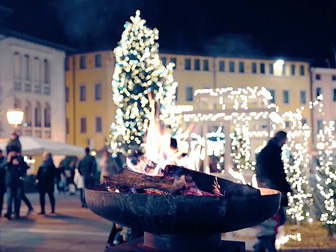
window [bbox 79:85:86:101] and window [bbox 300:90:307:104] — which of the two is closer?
window [bbox 79:85:86:101]

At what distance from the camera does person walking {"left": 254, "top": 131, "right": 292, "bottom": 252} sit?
745cm

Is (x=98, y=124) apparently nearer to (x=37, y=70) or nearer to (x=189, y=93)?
(x=189, y=93)

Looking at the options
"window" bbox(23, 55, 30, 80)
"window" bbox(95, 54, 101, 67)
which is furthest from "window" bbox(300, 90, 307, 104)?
"window" bbox(23, 55, 30, 80)

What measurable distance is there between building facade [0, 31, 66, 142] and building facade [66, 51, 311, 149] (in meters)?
8.92

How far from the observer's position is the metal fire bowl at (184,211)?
162 inches

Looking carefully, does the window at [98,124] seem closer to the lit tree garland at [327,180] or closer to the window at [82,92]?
the window at [82,92]

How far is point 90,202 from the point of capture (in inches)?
185

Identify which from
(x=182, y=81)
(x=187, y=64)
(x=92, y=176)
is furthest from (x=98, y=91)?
(x=92, y=176)

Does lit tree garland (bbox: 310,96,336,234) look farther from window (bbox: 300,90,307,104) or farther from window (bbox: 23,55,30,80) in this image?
window (bbox: 300,90,307,104)

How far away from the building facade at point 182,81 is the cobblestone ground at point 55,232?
3417 centimetres

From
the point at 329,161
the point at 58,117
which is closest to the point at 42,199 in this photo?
the point at 329,161

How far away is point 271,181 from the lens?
7461 mm

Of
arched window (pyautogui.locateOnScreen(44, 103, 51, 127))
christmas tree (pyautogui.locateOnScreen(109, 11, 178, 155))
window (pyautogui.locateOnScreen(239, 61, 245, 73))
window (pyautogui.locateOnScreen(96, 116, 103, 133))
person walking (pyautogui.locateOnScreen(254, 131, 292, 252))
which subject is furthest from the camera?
window (pyautogui.locateOnScreen(239, 61, 245, 73))

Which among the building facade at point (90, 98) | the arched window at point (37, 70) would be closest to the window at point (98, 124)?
the building facade at point (90, 98)
